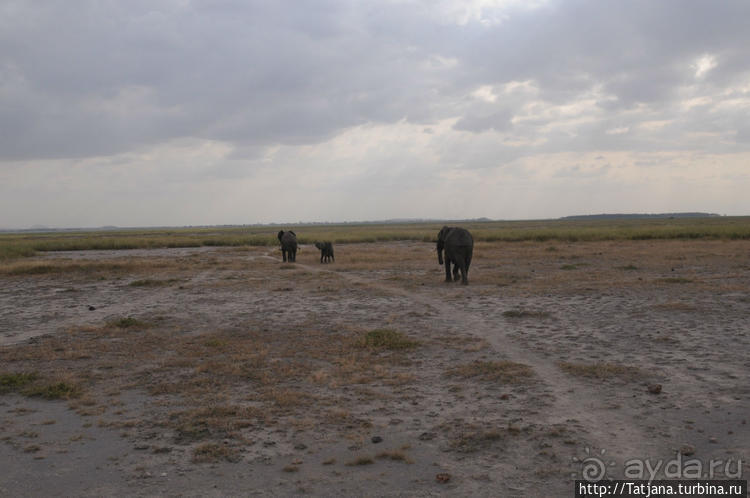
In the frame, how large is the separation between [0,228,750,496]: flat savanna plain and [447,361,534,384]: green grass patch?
0.05 metres

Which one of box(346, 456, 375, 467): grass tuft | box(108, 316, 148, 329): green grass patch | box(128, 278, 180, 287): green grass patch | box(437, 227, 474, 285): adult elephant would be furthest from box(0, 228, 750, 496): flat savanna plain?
box(128, 278, 180, 287): green grass patch

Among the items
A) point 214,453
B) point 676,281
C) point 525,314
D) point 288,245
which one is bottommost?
point 214,453

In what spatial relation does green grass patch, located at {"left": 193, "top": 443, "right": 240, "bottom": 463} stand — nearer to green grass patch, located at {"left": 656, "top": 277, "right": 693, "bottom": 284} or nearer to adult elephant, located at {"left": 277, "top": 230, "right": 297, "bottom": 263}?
green grass patch, located at {"left": 656, "top": 277, "right": 693, "bottom": 284}

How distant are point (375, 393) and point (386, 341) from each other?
2.60 m

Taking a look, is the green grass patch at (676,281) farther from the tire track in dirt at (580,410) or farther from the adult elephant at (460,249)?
the tire track in dirt at (580,410)

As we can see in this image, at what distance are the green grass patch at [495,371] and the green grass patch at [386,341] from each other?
1535 millimetres

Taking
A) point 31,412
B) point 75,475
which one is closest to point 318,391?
point 75,475

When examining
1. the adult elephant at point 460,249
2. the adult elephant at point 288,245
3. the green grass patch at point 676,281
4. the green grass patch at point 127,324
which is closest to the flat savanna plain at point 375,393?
Result: the green grass patch at point 127,324

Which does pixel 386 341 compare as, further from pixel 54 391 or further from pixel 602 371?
pixel 54 391

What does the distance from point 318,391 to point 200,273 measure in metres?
19.0

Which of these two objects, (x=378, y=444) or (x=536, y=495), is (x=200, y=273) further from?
(x=536, y=495)

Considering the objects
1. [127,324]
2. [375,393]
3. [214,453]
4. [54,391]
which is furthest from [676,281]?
[54,391]

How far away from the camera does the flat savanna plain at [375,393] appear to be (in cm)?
501

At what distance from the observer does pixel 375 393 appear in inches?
284
